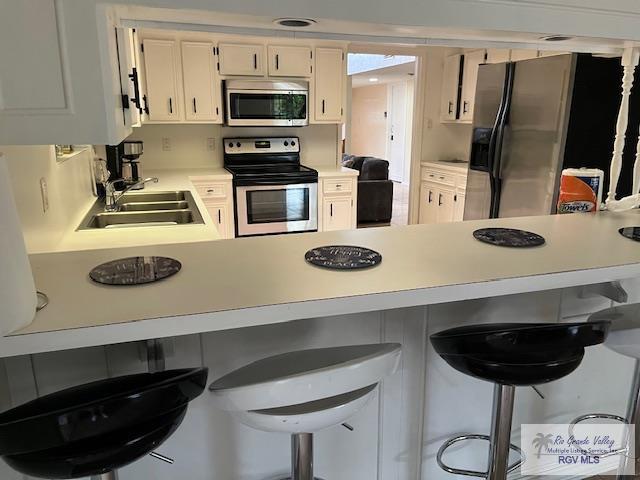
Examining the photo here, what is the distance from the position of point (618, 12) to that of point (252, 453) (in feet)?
5.62

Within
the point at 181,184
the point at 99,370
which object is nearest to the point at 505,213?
the point at 181,184

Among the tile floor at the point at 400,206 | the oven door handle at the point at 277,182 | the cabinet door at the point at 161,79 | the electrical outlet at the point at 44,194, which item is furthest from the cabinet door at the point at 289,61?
the electrical outlet at the point at 44,194

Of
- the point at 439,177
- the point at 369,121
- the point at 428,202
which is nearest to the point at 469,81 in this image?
the point at 439,177

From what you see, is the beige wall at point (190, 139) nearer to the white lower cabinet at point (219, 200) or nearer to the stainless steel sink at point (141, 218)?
the white lower cabinet at point (219, 200)

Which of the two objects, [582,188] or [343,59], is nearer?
[582,188]

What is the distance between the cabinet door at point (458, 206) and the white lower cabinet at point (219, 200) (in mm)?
2237

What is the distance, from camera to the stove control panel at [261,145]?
467 cm

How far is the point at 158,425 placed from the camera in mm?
934

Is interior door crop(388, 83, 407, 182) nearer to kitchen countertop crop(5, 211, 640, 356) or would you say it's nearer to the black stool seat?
kitchen countertop crop(5, 211, 640, 356)

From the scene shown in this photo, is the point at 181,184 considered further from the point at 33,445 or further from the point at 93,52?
→ the point at 33,445

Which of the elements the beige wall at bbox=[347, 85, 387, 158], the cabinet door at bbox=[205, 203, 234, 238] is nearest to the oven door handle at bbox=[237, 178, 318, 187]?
the cabinet door at bbox=[205, 203, 234, 238]

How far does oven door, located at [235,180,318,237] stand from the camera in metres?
4.29

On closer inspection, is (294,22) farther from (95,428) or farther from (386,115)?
(386,115)

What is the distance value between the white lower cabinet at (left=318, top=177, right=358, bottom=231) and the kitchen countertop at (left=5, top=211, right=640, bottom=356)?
9.65 ft
